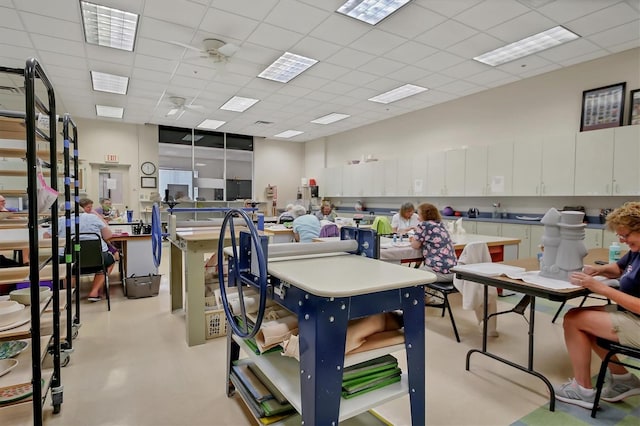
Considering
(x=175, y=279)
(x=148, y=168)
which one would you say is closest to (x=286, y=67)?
(x=175, y=279)

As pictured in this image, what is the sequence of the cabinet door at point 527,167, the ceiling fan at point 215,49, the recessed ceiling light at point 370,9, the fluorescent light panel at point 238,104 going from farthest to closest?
1. the fluorescent light panel at point 238,104
2. the cabinet door at point 527,167
3. the ceiling fan at point 215,49
4. the recessed ceiling light at point 370,9

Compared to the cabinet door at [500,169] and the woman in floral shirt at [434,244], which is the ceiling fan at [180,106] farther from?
the cabinet door at [500,169]

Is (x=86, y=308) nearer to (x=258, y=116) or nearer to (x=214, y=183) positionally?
(x=258, y=116)

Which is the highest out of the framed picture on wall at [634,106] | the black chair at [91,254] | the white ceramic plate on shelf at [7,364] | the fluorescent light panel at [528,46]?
the fluorescent light panel at [528,46]

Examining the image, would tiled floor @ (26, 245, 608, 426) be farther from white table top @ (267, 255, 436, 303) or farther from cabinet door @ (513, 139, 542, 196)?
cabinet door @ (513, 139, 542, 196)

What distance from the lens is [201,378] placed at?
2.48m

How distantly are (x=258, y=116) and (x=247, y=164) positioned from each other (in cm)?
303

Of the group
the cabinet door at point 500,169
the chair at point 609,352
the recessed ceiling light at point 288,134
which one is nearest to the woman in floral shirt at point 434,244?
the chair at point 609,352

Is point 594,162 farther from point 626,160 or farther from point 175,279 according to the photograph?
point 175,279

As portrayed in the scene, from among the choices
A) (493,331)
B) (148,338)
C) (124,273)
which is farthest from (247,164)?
(493,331)

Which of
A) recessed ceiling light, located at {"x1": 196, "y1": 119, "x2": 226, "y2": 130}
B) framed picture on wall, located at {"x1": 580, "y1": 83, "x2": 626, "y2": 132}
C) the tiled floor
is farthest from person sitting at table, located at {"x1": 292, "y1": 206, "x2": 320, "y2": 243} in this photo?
recessed ceiling light, located at {"x1": 196, "y1": 119, "x2": 226, "y2": 130}

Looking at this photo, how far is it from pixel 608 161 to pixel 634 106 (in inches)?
31.4

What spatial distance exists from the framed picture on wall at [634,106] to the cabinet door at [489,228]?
2.31 m

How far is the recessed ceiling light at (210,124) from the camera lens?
8984 mm
